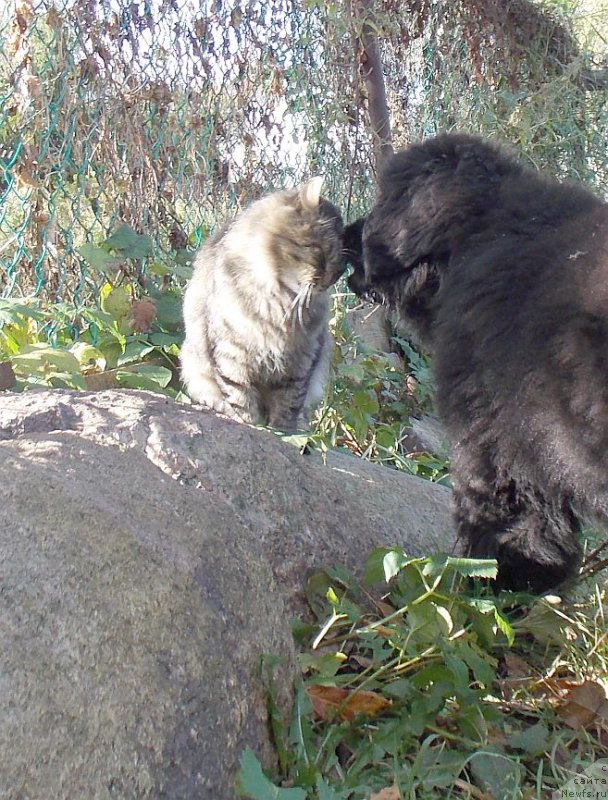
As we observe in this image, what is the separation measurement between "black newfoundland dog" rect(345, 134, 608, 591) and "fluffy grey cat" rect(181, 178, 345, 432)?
3.49 feet

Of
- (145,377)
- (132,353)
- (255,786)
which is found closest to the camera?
(255,786)

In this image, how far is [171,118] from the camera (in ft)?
16.0

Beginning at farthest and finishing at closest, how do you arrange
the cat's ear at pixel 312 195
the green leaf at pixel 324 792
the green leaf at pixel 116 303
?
the green leaf at pixel 116 303 < the cat's ear at pixel 312 195 < the green leaf at pixel 324 792

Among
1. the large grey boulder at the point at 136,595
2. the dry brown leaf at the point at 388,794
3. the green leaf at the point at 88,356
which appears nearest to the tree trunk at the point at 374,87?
the green leaf at the point at 88,356

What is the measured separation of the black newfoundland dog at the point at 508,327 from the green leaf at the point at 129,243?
196 cm

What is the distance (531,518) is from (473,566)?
458 millimetres

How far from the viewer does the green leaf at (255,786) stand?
155cm

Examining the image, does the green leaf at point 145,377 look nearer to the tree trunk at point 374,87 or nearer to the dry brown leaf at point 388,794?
Answer: the tree trunk at point 374,87

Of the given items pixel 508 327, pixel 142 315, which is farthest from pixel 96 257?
pixel 508 327

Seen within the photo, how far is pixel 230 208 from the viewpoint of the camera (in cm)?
530

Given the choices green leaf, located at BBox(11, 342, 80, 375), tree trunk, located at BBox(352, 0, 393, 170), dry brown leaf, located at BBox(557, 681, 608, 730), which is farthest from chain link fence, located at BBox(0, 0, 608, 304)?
dry brown leaf, located at BBox(557, 681, 608, 730)

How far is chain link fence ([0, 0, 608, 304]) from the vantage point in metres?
4.38

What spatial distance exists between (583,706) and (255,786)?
117 centimetres

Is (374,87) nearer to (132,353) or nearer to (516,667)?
(132,353)
